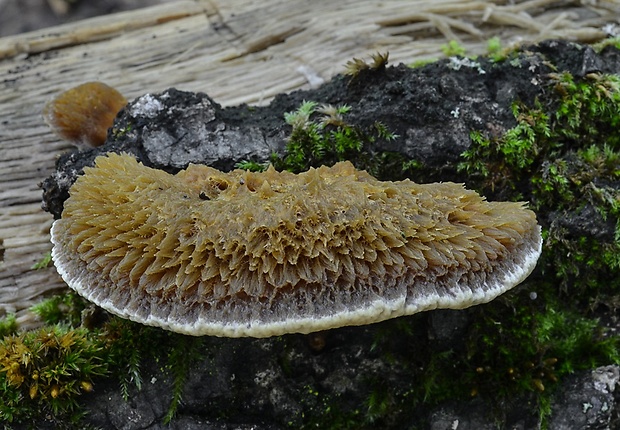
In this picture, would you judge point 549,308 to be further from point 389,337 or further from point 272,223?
point 272,223

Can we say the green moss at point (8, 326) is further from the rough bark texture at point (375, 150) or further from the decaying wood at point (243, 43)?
the decaying wood at point (243, 43)

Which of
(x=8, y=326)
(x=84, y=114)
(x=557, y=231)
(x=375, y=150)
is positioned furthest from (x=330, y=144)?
(x=8, y=326)

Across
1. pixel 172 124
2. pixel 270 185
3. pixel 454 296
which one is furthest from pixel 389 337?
pixel 172 124

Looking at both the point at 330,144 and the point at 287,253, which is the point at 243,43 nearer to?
the point at 330,144

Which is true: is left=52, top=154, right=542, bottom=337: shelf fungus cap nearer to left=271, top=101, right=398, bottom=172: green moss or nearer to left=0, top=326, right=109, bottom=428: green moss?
left=0, top=326, right=109, bottom=428: green moss

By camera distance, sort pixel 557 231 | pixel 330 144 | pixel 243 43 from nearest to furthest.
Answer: pixel 557 231
pixel 330 144
pixel 243 43
